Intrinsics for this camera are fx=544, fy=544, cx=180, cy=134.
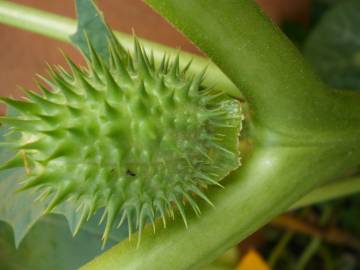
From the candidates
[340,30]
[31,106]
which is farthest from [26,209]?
[340,30]

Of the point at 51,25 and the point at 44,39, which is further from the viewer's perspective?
the point at 44,39

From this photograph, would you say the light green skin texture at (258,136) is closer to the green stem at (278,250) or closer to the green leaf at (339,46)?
the green leaf at (339,46)

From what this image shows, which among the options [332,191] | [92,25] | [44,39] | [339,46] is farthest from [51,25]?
[339,46]

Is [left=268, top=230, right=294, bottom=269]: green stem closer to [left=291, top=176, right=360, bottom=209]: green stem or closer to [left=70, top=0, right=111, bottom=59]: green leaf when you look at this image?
[left=291, top=176, right=360, bottom=209]: green stem

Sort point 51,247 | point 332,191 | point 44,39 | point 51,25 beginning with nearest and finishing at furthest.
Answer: point 51,25
point 51,247
point 332,191
point 44,39

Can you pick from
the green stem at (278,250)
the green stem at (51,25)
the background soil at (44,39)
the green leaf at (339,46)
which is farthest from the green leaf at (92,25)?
the green stem at (278,250)

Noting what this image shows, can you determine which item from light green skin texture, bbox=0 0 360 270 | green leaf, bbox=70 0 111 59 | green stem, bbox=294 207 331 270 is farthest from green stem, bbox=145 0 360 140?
green stem, bbox=294 207 331 270

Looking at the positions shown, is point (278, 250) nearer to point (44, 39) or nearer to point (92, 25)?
point (44, 39)
